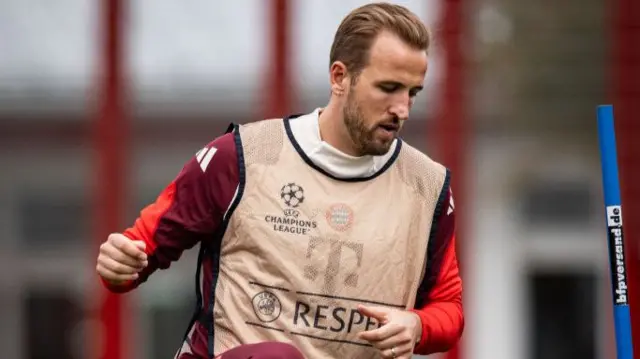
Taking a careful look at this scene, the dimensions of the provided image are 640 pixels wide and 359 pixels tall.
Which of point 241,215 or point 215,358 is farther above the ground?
point 241,215

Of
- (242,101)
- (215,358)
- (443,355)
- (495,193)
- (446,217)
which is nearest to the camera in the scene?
(215,358)

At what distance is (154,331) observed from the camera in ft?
35.7

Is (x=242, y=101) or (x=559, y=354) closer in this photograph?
(x=242, y=101)

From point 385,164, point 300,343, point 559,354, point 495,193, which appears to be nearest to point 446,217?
point 385,164

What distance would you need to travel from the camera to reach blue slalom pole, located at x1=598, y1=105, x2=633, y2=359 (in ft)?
10.8

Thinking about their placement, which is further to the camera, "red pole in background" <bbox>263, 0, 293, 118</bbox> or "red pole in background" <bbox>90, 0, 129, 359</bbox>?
"red pole in background" <bbox>90, 0, 129, 359</bbox>

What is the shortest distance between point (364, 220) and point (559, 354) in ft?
27.2

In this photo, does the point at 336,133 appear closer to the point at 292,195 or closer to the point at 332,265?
the point at 292,195

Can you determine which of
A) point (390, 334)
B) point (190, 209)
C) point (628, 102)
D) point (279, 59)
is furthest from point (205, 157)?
point (628, 102)

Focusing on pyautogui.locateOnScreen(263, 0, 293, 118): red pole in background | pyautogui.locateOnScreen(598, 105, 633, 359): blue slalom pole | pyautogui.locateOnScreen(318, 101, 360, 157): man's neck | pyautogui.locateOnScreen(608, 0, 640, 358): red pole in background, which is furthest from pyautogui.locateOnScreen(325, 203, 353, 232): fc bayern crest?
pyautogui.locateOnScreen(608, 0, 640, 358): red pole in background

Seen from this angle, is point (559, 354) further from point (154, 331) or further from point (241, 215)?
point (241, 215)

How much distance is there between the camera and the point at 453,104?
680cm

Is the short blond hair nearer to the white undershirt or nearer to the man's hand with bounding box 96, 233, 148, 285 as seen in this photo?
the white undershirt

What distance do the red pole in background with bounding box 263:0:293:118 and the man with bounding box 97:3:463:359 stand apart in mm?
3403
